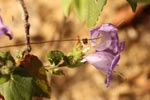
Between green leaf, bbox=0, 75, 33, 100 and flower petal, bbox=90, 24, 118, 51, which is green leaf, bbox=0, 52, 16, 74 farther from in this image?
flower petal, bbox=90, 24, 118, 51

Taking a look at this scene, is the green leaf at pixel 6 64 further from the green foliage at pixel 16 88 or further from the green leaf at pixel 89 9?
the green leaf at pixel 89 9

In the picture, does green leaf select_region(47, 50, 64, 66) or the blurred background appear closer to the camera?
green leaf select_region(47, 50, 64, 66)

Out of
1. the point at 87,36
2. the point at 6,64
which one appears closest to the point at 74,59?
the point at 6,64

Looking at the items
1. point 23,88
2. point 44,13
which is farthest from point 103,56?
point 44,13

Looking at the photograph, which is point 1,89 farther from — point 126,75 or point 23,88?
point 126,75

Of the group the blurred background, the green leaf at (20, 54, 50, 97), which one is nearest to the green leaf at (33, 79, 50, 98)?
the green leaf at (20, 54, 50, 97)

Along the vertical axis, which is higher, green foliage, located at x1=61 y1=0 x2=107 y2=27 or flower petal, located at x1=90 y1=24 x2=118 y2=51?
green foliage, located at x1=61 y1=0 x2=107 y2=27

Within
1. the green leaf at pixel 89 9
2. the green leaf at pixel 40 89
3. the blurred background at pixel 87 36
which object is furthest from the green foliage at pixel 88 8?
the blurred background at pixel 87 36
